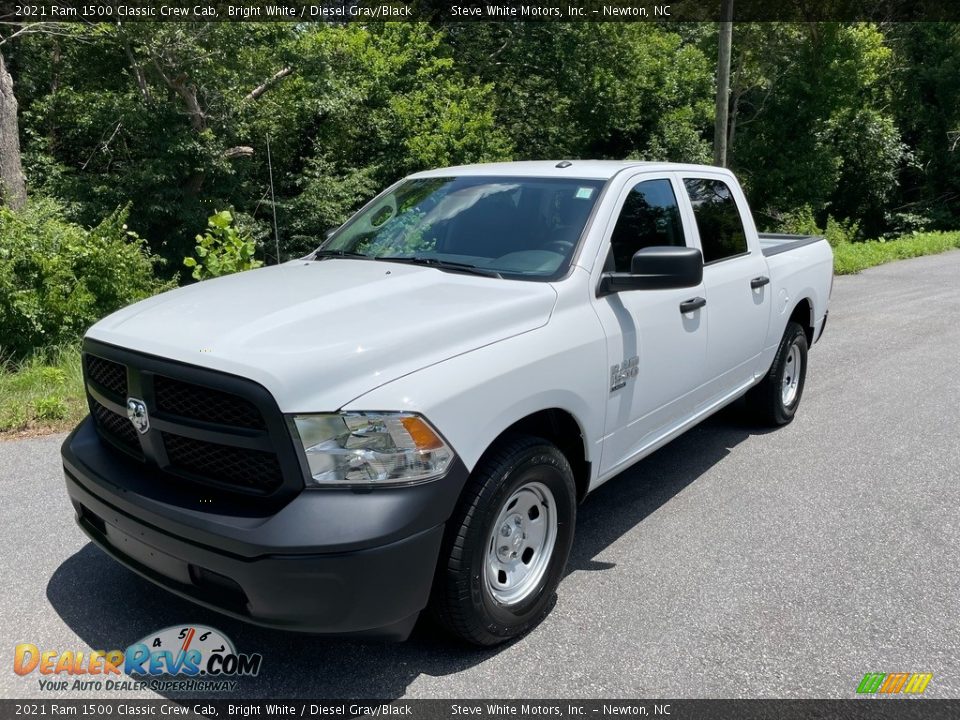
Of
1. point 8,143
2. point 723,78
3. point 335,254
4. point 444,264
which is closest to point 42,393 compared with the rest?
point 335,254

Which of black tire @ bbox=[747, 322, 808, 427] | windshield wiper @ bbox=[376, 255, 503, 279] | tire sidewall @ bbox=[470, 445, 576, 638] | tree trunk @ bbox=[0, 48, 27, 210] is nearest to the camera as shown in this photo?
tire sidewall @ bbox=[470, 445, 576, 638]

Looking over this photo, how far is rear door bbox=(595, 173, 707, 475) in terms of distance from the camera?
3633mm

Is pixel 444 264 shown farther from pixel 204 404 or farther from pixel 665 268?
pixel 204 404

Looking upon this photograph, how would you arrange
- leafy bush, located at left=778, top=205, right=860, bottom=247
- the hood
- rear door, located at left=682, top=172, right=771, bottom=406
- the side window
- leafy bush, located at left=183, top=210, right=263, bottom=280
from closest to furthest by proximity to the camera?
the hood < the side window < rear door, located at left=682, top=172, right=771, bottom=406 < leafy bush, located at left=183, top=210, right=263, bottom=280 < leafy bush, located at left=778, top=205, right=860, bottom=247

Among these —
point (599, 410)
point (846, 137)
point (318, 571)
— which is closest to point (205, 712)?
point (318, 571)

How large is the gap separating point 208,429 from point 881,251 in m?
18.7

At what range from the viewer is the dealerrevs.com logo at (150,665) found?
9.46ft

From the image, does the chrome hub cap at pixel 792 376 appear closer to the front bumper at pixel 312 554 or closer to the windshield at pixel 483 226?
the windshield at pixel 483 226

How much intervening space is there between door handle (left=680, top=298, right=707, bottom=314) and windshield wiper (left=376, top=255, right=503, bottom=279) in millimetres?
1131

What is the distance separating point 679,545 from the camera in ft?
13.1

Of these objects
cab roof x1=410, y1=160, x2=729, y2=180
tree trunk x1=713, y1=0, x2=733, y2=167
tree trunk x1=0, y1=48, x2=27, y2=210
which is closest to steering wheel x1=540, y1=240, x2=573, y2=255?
cab roof x1=410, y1=160, x2=729, y2=180

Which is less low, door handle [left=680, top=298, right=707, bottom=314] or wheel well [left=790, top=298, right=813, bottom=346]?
door handle [left=680, top=298, right=707, bottom=314]

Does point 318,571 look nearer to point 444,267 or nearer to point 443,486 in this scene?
point 443,486

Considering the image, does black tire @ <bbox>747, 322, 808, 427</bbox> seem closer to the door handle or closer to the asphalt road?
the asphalt road
